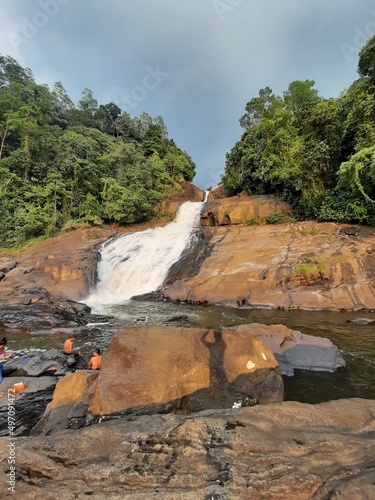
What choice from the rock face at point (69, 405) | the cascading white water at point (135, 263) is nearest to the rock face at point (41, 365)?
the rock face at point (69, 405)

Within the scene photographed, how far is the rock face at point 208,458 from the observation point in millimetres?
2320

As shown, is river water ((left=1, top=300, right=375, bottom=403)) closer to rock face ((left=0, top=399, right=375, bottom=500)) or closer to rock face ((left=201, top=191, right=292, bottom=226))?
rock face ((left=0, top=399, right=375, bottom=500))

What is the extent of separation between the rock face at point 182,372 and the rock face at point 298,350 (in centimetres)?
142

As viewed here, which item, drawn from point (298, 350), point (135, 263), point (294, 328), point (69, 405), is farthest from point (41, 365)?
point (135, 263)

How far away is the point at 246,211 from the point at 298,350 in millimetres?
17377

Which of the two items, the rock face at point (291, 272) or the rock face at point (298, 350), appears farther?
the rock face at point (291, 272)

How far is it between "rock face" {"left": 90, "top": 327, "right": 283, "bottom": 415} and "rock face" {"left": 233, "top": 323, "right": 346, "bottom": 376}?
55.8 inches

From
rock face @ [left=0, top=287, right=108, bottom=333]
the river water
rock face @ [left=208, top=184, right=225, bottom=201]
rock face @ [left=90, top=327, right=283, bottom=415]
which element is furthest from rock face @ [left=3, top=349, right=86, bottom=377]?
rock face @ [left=208, top=184, right=225, bottom=201]

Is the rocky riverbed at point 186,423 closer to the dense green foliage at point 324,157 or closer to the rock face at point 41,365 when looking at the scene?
the rock face at point 41,365

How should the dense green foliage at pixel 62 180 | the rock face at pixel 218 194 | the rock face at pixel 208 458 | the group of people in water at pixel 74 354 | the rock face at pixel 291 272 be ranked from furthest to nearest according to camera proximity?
the rock face at pixel 218 194, the dense green foliage at pixel 62 180, the rock face at pixel 291 272, the group of people in water at pixel 74 354, the rock face at pixel 208 458

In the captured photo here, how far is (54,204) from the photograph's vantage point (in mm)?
28391

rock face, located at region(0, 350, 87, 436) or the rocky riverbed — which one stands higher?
the rocky riverbed

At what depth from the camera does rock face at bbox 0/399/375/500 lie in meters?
2.32

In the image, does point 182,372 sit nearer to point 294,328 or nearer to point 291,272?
point 294,328
